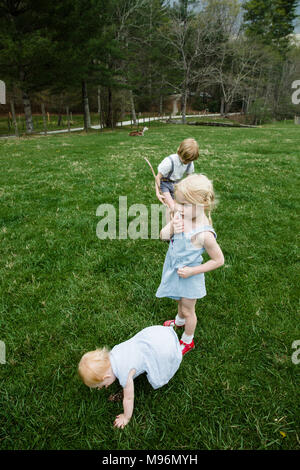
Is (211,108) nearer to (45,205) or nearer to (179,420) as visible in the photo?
(45,205)

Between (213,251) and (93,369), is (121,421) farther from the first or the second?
(213,251)

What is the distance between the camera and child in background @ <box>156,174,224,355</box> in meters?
2.38

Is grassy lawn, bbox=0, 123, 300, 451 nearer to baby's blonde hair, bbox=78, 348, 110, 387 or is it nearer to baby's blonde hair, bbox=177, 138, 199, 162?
baby's blonde hair, bbox=78, 348, 110, 387

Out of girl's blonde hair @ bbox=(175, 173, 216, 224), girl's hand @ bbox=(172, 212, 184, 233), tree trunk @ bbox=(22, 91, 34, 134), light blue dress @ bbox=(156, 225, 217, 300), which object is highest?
tree trunk @ bbox=(22, 91, 34, 134)

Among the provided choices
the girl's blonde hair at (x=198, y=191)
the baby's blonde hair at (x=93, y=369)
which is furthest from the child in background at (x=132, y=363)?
the girl's blonde hair at (x=198, y=191)

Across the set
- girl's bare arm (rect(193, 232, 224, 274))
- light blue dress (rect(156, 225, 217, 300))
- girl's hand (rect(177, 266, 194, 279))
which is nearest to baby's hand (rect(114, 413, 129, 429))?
light blue dress (rect(156, 225, 217, 300))

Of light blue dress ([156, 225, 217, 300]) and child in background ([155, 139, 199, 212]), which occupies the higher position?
child in background ([155, 139, 199, 212])

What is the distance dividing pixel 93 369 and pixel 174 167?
3397mm

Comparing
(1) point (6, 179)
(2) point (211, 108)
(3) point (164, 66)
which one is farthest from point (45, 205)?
(2) point (211, 108)

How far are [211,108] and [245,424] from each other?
70.5m

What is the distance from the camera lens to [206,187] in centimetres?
237

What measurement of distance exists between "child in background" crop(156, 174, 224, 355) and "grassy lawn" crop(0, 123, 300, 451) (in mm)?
601

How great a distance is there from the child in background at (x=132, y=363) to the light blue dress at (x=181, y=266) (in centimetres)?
41
